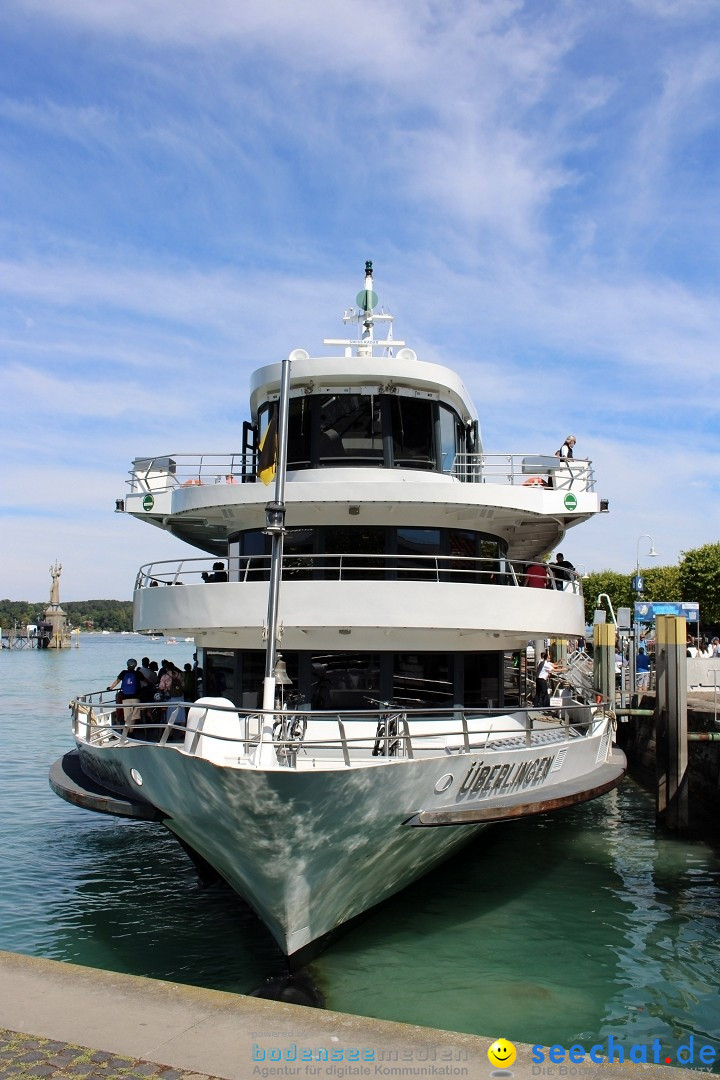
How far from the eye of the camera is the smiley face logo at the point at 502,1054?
5.41 m

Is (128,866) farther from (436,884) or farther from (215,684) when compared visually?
(436,884)

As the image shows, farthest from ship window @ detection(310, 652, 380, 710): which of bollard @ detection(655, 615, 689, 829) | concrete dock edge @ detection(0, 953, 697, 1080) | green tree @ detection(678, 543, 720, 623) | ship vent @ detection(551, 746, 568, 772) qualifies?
green tree @ detection(678, 543, 720, 623)

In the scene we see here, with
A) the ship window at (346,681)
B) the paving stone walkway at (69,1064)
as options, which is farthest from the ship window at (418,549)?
the paving stone walkway at (69,1064)

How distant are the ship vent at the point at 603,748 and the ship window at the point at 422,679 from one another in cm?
263

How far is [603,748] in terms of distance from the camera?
42.0 feet

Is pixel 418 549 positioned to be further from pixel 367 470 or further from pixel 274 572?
pixel 274 572

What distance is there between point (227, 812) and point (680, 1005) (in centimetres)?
483

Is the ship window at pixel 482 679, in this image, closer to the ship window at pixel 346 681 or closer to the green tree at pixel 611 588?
the ship window at pixel 346 681

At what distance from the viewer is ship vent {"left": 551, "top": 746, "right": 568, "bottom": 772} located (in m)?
10.6

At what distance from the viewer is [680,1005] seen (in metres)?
8.45

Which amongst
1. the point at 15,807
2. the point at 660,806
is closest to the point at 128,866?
the point at 15,807

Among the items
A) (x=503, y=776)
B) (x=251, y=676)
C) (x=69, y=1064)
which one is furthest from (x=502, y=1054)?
(x=251, y=676)

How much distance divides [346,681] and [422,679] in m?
1.01

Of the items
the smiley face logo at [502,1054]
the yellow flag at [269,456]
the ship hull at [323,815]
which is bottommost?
the smiley face logo at [502,1054]
